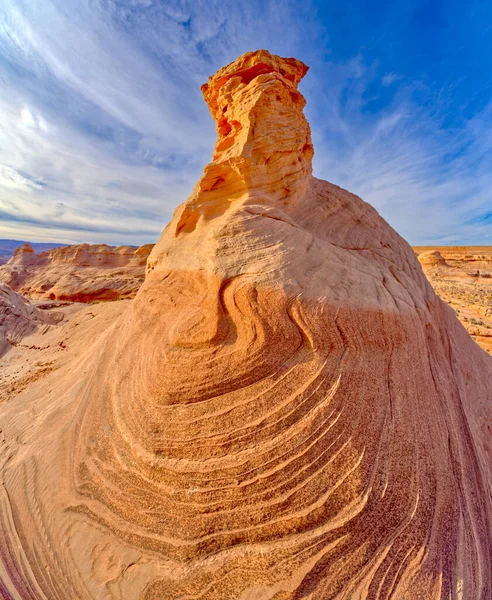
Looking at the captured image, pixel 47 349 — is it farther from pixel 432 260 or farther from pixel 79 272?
pixel 432 260

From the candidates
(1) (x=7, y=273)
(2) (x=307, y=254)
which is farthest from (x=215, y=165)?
(1) (x=7, y=273)

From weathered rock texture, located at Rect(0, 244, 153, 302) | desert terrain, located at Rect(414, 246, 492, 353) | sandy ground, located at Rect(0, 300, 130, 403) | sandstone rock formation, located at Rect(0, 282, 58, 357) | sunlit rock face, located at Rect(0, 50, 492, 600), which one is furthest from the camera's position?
weathered rock texture, located at Rect(0, 244, 153, 302)

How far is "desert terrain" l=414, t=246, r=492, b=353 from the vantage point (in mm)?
15422

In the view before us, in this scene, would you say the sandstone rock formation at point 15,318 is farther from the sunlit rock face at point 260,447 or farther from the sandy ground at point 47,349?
the sunlit rock face at point 260,447

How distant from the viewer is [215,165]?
7.12 meters

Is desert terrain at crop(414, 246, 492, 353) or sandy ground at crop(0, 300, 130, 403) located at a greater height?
desert terrain at crop(414, 246, 492, 353)

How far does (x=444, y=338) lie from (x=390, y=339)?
9.45ft

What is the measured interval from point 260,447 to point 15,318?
15208mm

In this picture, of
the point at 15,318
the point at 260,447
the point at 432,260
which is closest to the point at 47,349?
the point at 15,318

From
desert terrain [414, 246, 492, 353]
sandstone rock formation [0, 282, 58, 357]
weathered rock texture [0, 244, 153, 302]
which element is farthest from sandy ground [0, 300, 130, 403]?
desert terrain [414, 246, 492, 353]

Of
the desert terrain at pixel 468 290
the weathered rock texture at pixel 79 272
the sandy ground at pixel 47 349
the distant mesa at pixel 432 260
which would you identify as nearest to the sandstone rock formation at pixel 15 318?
the sandy ground at pixel 47 349

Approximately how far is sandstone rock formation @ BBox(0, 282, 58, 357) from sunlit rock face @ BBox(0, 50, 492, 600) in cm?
813

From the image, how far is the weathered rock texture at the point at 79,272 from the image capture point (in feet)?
90.0

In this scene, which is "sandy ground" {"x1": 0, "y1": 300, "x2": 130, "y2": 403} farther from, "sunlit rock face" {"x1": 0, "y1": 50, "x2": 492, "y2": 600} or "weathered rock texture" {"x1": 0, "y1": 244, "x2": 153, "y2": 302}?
"weathered rock texture" {"x1": 0, "y1": 244, "x2": 153, "y2": 302}
